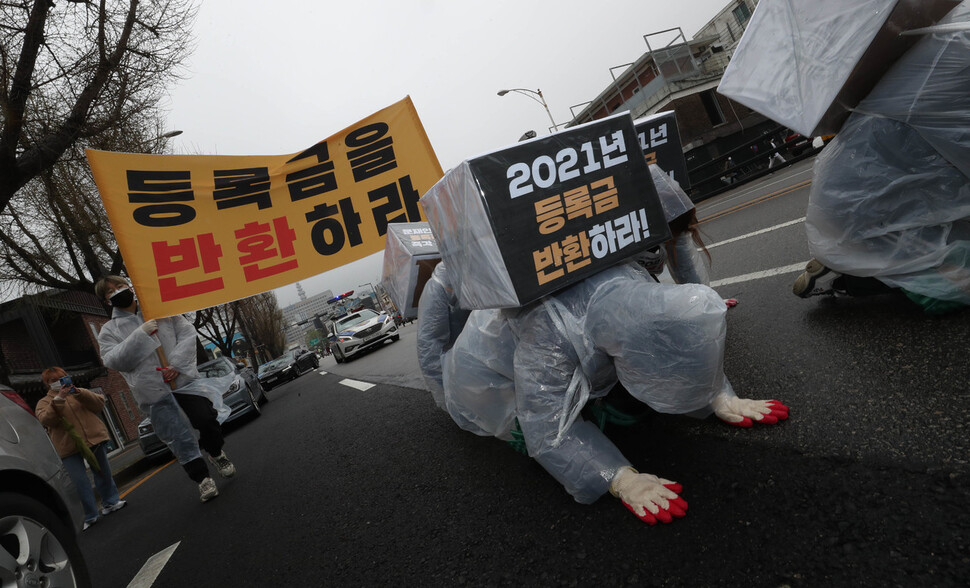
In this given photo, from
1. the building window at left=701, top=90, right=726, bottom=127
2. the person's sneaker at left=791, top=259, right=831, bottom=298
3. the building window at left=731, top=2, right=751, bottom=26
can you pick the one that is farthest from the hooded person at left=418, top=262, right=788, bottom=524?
the building window at left=731, top=2, right=751, bottom=26

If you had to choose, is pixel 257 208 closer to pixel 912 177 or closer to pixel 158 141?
pixel 912 177

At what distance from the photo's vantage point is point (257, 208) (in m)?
3.86

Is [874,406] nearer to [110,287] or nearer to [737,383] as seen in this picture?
[737,383]

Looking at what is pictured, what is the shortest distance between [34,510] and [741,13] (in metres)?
33.7

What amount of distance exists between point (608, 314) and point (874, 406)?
1.01m

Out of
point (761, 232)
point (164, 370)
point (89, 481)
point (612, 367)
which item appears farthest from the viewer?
point (761, 232)

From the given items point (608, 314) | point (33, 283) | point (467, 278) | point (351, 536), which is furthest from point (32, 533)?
point (33, 283)

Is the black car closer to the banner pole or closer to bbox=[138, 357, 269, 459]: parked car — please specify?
bbox=[138, 357, 269, 459]: parked car

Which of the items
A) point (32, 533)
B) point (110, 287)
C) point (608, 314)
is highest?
point (110, 287)

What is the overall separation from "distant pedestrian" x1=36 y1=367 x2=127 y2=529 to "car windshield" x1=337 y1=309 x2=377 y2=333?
9.17 metres

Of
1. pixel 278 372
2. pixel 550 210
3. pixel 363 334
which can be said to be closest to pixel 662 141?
pixel 550 210

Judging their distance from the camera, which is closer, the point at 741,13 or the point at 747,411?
the point at 747,411

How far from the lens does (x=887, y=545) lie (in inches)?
41.9

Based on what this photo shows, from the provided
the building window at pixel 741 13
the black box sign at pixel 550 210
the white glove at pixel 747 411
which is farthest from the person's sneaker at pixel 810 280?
the building window at pixel 741 13
